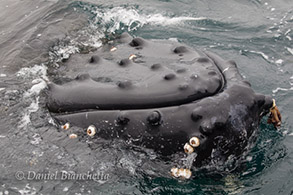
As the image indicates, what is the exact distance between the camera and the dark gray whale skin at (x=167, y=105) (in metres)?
5.17

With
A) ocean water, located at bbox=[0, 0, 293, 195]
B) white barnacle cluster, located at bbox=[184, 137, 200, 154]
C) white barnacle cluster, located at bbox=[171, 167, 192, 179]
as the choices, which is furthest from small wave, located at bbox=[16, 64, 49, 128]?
white barnacle cluster, located at bbox=[184, 137, 200, 154]

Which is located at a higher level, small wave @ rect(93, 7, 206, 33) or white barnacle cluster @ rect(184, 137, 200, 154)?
white barnacle cluster @ rect(184, 137, 200, 154)

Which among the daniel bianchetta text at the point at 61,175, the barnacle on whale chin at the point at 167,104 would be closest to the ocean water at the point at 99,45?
the daniel bianchetta text at the point at 61,175

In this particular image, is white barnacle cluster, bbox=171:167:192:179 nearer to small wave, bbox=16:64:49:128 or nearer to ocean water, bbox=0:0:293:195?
ocean water, bbox=0:0:293:195

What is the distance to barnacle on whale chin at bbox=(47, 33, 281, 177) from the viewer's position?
516 centimetres

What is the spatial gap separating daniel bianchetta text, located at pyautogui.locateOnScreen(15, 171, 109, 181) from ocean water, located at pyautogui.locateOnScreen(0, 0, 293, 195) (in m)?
0.02

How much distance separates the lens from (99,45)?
8383mm

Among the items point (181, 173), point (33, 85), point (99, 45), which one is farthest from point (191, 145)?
point (99, 45)

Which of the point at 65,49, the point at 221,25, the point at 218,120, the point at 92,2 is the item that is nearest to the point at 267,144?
the point at 218,120

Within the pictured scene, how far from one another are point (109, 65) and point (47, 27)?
14.7 feet

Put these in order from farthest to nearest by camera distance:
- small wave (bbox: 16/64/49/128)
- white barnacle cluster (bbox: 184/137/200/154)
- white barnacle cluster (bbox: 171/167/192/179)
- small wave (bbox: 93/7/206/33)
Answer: small wave (bbox: 93/7/206/33)
small wave (bbox: 16/64/49/128)
white barnacle cluster (bbox: 171/167/192/179)
white barnacle cluster (bbox: 184/137/200/154)

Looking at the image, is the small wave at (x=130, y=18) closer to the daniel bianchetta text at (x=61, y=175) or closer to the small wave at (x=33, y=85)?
the small wave at (x=33, y=85)

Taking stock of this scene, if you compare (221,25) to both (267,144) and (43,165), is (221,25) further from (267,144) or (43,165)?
(43,165)

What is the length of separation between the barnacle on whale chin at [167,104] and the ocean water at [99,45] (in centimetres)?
32
